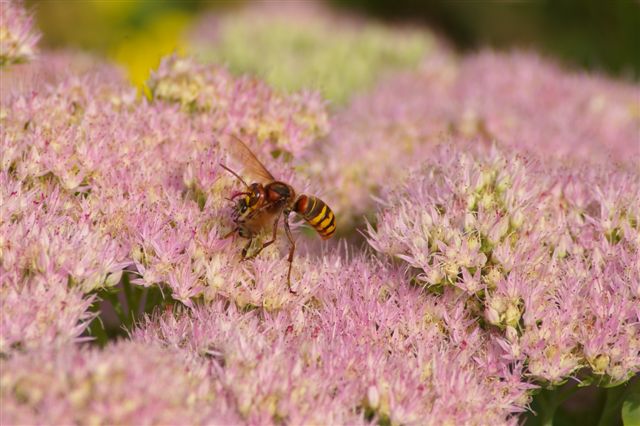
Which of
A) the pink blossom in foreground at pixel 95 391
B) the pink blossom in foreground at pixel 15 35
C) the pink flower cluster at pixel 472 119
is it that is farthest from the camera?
the pink flower cluster at pixel 472 119

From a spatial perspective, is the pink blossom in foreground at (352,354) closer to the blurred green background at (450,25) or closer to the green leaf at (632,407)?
the green leaf at (632,407)

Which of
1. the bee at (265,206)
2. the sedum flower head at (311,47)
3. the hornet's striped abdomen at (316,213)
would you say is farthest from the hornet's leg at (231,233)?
the sedum flower head at (311,47)

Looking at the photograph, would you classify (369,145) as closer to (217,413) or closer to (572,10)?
(217,413)

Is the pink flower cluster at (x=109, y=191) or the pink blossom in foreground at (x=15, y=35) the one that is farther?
the pink blossom in foreground at (x=15, y=35)

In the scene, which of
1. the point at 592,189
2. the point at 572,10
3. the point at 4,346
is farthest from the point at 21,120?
the point at 572,10

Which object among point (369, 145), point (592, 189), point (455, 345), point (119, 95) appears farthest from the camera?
point (369, 145)

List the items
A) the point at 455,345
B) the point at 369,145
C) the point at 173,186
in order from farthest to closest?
Answer: the point at 369,145 → the point at 173,186 → the point at 455,345

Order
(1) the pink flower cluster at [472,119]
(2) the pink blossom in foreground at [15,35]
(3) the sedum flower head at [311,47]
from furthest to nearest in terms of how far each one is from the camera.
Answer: (3) the sedum flower head at [311,47] < (1) the pink flower cluster at [472,119] < (2) the pink blossom in foreground at [15,35]
